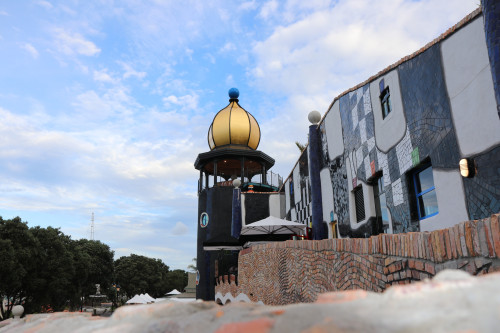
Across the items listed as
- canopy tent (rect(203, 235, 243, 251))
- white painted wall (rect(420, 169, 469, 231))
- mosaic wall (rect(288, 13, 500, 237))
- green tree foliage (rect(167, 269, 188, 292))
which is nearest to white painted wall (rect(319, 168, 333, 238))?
mosaic wall (rect(288, 13, 500, 237))

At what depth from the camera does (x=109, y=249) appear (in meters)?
37.5

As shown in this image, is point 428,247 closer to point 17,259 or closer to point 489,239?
point 489,239

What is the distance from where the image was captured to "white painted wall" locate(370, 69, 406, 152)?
9.04 meters

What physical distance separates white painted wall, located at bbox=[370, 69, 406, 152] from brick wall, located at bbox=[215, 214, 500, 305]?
3791mm

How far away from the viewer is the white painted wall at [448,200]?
710cm

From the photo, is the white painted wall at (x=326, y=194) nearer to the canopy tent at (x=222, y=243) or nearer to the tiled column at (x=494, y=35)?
the tiled column at (x=494, y=35)

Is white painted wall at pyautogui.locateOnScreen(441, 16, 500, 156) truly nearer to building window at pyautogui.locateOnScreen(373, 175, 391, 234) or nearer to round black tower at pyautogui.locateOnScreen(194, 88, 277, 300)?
building window at pyautogui.locateOnScreen(373, 175, 391, 234)

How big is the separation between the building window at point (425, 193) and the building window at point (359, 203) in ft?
8.64

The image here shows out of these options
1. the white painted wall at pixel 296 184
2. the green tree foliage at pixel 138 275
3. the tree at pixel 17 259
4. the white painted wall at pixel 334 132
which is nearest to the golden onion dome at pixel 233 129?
the white painted wall at pixel 296 184

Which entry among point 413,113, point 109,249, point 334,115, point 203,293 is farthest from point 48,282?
point 413,113

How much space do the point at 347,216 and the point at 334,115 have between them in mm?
3473

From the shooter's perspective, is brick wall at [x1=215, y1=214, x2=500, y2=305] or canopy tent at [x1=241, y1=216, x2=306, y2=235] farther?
canopy tent at [x1=241, y1=216, x2=306, y2=235]

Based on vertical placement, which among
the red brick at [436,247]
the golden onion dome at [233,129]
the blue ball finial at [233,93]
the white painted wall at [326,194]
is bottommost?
the red brick at [436,247]

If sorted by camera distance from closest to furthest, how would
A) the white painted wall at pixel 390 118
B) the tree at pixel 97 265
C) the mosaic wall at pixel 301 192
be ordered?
the white painted wall at pixel 390 118, the mosaic wall at pixel 301 192, the tree at pixel 97 265
